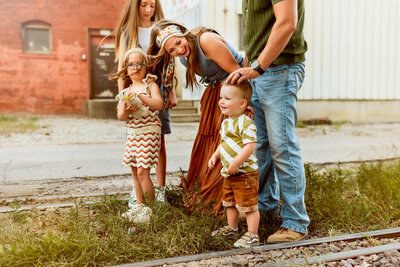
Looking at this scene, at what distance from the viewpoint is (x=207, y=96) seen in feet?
11.8

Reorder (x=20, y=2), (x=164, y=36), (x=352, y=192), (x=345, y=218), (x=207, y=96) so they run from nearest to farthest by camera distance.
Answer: (x=164, y=36), (x=345, y=218), (x=207, y=96), (x=352, y=192), (x=20, y=2)

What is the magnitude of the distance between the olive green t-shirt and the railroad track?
4.49ft

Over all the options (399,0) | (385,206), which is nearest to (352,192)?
(385,206)

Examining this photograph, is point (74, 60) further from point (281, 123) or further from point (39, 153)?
point (281, 123)

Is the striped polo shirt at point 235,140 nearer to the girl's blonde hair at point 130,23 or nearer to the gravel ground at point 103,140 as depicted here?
the girl's blonde hair at point 130,23

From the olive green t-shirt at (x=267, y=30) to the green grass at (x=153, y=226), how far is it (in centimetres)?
139

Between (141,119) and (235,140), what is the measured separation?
0.95 metres

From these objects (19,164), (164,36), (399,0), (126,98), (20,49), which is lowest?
(19,164)

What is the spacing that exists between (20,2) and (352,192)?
49.2 ft

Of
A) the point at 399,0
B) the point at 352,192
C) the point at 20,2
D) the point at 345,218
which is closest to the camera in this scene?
the point at 345,218

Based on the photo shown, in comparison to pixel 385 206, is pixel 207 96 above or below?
above

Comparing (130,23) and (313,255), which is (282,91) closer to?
(313,255)

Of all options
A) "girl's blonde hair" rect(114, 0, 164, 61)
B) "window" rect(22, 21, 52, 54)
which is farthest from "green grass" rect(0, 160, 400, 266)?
"window" rect(22, 21, 52, 54)

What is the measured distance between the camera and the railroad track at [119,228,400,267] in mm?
2520
